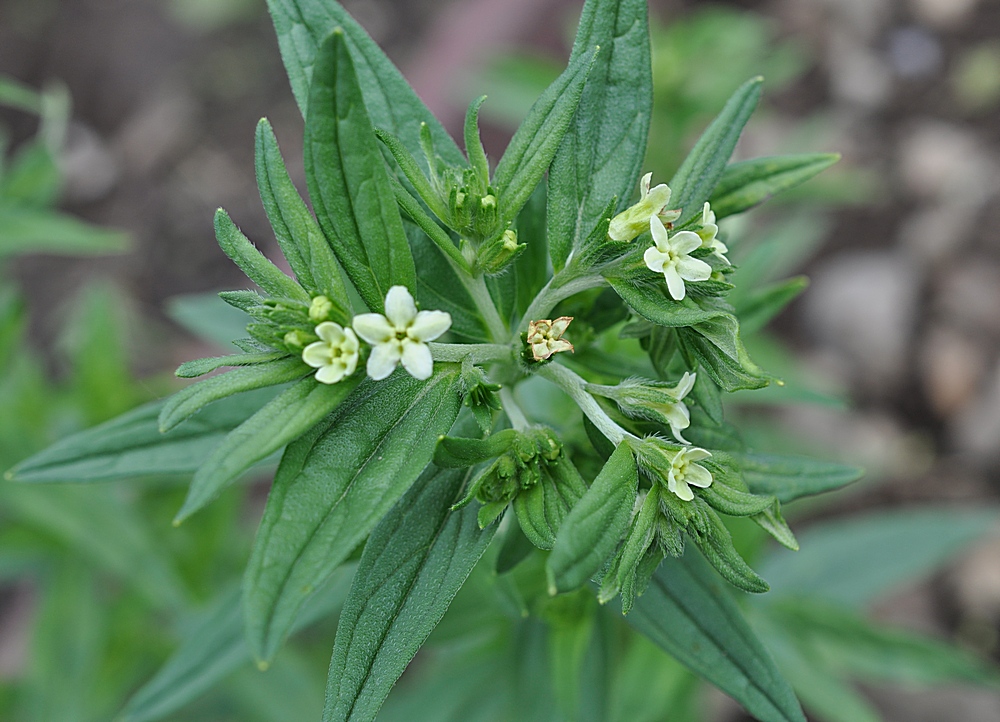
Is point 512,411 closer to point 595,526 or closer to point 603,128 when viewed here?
point 595,526

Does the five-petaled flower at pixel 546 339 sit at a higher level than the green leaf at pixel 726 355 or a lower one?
higher

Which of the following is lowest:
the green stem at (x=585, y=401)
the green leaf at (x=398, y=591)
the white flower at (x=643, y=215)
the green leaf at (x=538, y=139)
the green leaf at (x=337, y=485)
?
the green leaf at (x=398, y=591)

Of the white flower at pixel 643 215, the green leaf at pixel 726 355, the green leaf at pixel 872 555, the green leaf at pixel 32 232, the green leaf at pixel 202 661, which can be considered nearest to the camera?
the green leaf at pixel 726 355

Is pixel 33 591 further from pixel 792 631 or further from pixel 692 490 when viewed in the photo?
pixel 692 490

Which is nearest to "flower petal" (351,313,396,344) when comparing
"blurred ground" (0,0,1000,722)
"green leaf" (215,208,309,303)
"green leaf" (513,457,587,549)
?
"green leaf" (215,208,309,303)

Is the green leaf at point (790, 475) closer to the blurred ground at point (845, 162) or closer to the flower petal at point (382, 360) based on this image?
the flower petal at point (382, 360)

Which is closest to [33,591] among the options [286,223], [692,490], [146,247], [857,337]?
[146,247]

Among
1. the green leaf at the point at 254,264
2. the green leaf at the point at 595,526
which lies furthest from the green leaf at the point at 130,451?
the green leaf at the point at 595,526

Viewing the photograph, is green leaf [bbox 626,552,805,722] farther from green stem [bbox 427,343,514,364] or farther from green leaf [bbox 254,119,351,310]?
green leaf [bbox 254,119,351,310]
